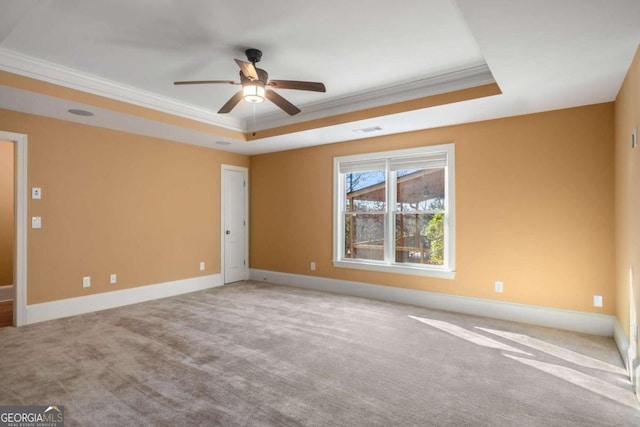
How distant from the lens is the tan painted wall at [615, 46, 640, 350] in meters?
2.67

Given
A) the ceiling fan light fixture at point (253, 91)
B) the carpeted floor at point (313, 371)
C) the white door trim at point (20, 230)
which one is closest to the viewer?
the carpeted floor at point (313, 371)

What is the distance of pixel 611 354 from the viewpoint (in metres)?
3.21

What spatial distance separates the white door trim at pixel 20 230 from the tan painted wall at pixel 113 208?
0.06 meters

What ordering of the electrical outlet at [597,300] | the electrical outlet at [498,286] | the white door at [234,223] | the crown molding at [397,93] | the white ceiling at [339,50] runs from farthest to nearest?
1. the white door at [234,223]
2. the electrical outlet at [498,286]
3. the electrical outlet at [597,300]
4. the crown molding at [397,93]
5. the white ceiling at [339,50]

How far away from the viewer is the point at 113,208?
4.96m

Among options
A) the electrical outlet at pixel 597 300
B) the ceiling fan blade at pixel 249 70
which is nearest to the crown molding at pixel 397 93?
the ceiling fan blade at pixel 249 70

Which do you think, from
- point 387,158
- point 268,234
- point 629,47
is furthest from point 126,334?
point 629,47

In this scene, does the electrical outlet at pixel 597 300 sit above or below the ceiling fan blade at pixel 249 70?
below

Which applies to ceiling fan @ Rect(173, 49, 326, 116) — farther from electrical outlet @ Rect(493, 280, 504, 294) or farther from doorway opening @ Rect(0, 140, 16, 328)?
doorway opening @ Rect(0, 140, 16, 328)

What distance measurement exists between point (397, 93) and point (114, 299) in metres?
4.75

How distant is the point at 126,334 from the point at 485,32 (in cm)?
434

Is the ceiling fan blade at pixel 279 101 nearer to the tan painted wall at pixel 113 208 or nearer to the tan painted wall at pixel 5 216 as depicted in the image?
the tan painted wall at pixel 113 208

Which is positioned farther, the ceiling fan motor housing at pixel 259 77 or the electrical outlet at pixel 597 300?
the electrical outlet at pixel 597 300

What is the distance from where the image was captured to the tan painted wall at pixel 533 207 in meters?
3.75
